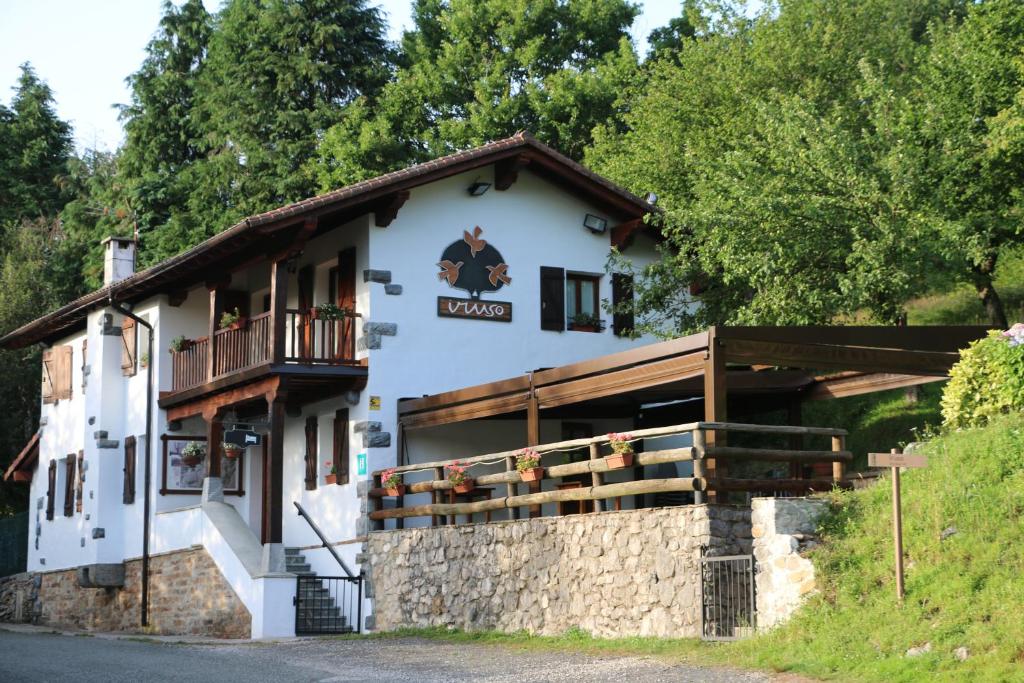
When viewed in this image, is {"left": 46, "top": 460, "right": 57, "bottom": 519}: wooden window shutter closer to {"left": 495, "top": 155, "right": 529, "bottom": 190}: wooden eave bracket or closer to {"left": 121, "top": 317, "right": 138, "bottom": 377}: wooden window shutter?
{"left": 121, "top": 317, "right": 138, "bottom": 377}: wooden window shutter

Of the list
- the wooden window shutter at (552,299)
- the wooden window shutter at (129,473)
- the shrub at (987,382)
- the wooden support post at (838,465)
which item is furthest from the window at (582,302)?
the wooden window shutter at (129,473)

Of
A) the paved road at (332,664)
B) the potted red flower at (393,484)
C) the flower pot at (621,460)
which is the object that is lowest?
the paved road at (332,664)

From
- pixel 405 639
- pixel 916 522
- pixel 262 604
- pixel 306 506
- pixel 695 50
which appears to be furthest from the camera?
pixel 695 50

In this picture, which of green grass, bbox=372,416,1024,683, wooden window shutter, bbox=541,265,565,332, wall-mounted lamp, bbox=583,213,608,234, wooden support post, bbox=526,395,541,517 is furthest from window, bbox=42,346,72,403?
green grass, bbox=372,416,1024,683

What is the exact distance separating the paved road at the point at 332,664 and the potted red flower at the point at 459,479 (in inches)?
93.6

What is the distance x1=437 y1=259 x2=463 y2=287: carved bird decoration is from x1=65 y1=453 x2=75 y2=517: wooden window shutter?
435 inches

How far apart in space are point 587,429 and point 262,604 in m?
6.66

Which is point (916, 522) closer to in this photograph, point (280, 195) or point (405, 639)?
point (405, 639)

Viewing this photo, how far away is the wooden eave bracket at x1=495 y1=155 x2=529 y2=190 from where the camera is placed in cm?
2373

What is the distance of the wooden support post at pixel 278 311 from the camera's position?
21.4 meters

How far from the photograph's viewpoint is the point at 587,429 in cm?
2425

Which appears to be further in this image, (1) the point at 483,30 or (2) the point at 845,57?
(1) the point at 483,30

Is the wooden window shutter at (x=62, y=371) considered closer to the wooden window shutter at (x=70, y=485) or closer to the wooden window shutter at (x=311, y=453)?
the wooden window shutter at (x=70, y=485)

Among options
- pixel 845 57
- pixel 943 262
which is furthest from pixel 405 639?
pixel 845 57
